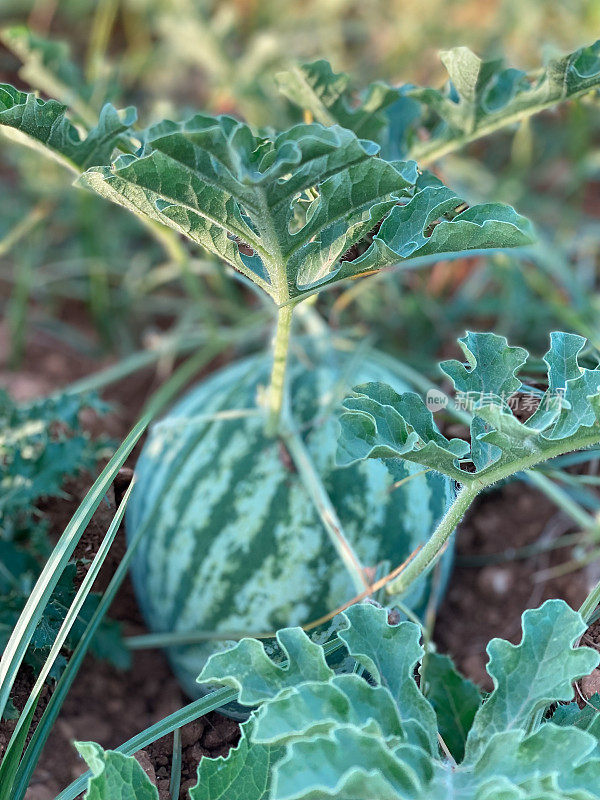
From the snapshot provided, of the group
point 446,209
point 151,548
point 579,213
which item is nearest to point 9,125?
point 446,209

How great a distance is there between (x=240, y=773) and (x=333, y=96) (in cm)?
96

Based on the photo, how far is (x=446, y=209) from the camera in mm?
901

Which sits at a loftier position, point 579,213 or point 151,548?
point 579,213

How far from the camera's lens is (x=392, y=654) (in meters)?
0.89

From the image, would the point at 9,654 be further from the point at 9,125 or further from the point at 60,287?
the point at 60,287

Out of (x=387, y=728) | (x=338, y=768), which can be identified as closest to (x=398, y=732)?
(x=387, y=728)

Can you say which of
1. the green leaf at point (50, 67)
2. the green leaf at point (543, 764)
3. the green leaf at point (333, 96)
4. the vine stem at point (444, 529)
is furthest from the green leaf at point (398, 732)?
the green leaf at point (50, 67)

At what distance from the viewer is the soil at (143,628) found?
3.56 ft

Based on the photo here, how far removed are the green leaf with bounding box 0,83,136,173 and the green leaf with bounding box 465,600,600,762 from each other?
0.77 m

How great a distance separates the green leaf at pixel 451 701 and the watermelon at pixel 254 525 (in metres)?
0.16

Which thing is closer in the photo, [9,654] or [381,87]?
[9,654]

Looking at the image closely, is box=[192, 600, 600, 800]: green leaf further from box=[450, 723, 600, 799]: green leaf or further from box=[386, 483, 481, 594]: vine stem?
box=[386, 483, 481, 594]: vine stem

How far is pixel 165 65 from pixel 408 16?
0.80 meters

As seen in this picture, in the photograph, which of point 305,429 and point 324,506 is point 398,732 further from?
point 305,429
